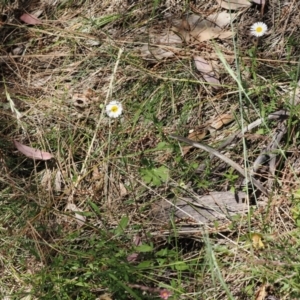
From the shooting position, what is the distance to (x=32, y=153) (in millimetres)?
2770

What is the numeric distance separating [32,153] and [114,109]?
1.41 feet

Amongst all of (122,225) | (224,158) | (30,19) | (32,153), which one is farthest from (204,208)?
(30,19)

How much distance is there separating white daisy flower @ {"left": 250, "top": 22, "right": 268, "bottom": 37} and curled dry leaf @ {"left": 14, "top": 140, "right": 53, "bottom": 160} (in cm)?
111

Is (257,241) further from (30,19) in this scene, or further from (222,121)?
(30,19)

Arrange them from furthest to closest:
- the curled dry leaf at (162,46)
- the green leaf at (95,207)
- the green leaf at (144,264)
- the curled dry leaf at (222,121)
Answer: the curled dry leaf at (162,46) < the curled dry leaf at (222,121) < the green leaf at (95,207) < the green leaf at (144,264)

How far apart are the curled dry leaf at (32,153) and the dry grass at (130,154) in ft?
0.10

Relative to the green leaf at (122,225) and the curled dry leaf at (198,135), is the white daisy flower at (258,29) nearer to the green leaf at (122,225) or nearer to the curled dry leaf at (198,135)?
the curled dry leaf at (198,135)

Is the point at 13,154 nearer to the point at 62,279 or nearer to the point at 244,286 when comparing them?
the point at 62,279

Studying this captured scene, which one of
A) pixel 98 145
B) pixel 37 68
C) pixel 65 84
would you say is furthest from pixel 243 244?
pixel 37 68

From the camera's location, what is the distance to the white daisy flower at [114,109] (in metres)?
2.75

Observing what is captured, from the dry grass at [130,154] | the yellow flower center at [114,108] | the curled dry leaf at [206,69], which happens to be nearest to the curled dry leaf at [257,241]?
the dry grass at [130,154]

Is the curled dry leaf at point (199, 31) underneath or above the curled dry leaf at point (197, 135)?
above

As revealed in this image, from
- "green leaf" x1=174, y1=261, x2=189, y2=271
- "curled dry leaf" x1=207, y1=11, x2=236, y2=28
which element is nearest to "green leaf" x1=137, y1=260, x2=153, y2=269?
"green leaf" x1=174, y1=261, x2=189, y2=271

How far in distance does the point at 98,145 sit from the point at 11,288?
0.73m
